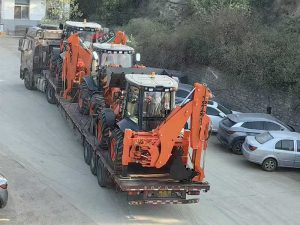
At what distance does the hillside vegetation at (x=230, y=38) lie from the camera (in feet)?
78.4

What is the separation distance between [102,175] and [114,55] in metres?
6.05

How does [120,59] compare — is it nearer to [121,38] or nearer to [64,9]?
[121,38]

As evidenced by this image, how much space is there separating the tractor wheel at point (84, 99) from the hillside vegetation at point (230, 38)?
869 cm

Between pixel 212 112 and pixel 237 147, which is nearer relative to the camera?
pixel 237 147

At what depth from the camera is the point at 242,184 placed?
651 inches

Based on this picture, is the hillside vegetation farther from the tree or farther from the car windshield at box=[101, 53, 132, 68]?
the tree

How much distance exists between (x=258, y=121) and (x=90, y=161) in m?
7.29

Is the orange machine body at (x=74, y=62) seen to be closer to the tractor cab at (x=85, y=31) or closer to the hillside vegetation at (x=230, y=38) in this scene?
the tractor cab at (x=85, y=31)

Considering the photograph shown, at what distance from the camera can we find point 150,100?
534 inches

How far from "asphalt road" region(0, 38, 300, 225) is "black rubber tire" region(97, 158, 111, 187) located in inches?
7.9

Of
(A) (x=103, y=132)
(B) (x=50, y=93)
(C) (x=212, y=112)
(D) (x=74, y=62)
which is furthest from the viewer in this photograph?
(B) (x=50, y=93)

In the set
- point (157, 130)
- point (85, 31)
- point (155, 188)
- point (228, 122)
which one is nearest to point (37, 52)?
point (85, 31)

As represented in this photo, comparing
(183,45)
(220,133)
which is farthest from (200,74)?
(220,133)

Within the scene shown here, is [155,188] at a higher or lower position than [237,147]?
higher
